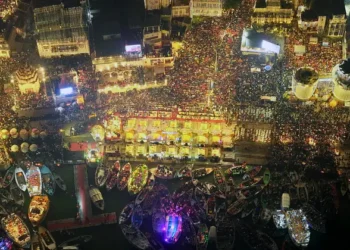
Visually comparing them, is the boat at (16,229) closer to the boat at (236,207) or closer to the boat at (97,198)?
the boat at (97,198)

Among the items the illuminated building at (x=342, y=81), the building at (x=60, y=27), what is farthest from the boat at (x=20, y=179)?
the illuminated building at (x=342, y=81)

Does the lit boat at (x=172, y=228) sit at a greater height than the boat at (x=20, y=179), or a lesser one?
lesser

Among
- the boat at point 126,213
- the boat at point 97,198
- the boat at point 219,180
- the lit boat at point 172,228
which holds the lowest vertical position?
the lit boat at point 172,228

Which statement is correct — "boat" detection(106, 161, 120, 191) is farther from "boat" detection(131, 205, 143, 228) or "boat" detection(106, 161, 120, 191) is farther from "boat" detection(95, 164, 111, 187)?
"boat" detection(131, 205, 143, 228)

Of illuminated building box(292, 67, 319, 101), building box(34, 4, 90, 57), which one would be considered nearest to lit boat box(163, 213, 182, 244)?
illuminated building box(292, 67, 319, 101)

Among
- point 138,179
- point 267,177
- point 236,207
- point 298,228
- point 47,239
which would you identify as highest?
point 138,179

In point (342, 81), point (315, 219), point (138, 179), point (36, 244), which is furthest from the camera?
point (342, 81)

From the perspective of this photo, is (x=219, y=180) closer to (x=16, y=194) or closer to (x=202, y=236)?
(x=202, y=236)

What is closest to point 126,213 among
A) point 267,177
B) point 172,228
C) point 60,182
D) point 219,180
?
point 172,228
